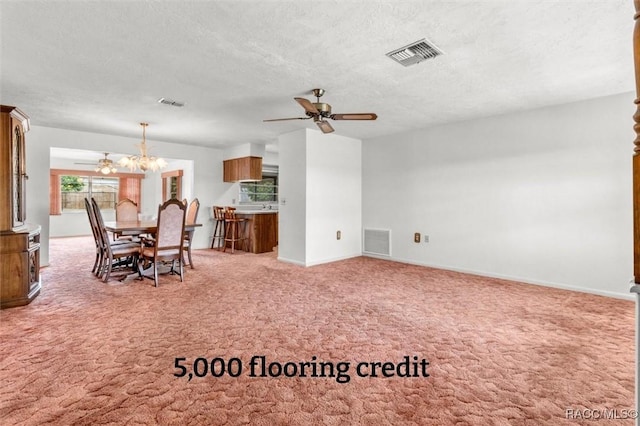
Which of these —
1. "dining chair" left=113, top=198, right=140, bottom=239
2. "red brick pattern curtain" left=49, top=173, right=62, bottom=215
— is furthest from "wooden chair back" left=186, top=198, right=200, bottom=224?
"red brick pattern curtain" left=49, top=173, right=62, bottom=215

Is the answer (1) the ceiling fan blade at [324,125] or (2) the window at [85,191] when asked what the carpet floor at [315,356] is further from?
(2) the window at [85,191]

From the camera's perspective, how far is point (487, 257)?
457 cm

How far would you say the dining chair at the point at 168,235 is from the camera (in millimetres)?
4004

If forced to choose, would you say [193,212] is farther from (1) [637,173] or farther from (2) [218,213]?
(1) [637,173]

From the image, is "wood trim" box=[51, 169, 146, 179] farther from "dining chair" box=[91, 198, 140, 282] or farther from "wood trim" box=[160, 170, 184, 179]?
"dining chair" box=[91, 198, 140, 282]

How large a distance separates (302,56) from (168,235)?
9.59 feet

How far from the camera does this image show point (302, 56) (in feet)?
8.80

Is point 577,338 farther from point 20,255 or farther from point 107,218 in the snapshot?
point 107,218

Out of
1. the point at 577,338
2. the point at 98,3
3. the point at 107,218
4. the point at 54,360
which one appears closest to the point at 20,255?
the point at 54,360

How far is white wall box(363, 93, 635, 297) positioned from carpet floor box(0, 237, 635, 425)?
57 centimetres

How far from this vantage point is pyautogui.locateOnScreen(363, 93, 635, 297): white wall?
3615 millimetres

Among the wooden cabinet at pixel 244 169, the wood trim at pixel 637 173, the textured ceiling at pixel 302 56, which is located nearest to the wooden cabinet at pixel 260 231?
the wooden cabinet at pixel 244 169

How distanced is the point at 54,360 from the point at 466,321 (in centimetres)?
326

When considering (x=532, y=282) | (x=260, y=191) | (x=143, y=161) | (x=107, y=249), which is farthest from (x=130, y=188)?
(x=532, y=282)
